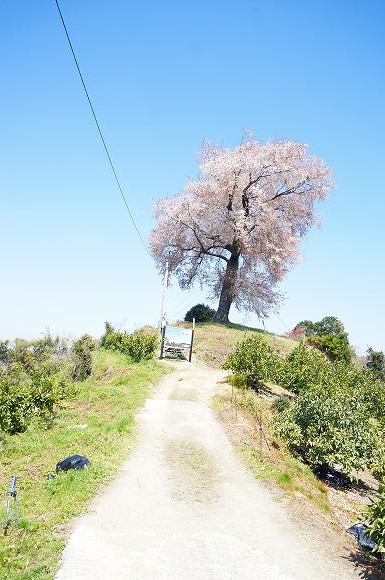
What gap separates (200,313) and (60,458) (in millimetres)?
23070

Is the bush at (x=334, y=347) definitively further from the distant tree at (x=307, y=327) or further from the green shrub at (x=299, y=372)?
the green shrub at (x=299, y=372)

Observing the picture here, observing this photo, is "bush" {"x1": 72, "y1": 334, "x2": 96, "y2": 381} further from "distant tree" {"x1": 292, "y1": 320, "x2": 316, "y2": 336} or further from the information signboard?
"distant tree" {"x1": 292, "y1": 320, "x2": 316, "y2": 336}

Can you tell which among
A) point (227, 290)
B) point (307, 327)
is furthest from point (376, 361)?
point (227, 290)

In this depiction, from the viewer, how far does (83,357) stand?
27.5 metres

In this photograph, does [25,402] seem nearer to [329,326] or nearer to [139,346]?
[139,346]

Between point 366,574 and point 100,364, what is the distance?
20.1 meters

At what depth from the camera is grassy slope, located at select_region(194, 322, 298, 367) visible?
80.2 feet

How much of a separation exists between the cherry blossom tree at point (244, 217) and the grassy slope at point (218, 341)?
2.34 m

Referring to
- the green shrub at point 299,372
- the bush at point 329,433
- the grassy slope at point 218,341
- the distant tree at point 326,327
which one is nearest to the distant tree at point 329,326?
the distant tree at point 326,327

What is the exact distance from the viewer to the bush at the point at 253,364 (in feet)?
61.7

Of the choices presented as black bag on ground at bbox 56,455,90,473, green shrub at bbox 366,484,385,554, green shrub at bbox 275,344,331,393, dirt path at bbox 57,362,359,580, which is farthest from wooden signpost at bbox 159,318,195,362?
green shrub at bbox 366,484,385,554

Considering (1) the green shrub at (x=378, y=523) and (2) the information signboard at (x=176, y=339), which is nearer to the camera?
(1) the green shrub at (x=378, y=523)

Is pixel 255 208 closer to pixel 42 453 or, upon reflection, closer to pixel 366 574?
pixel 42 453

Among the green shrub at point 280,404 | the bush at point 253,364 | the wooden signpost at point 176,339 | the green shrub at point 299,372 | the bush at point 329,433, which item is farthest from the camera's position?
the wooden signpost at point 176,339
